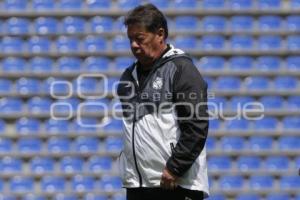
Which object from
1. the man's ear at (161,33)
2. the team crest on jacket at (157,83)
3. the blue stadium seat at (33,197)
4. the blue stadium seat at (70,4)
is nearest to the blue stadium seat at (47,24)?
the blue stadium seat at (70,4)

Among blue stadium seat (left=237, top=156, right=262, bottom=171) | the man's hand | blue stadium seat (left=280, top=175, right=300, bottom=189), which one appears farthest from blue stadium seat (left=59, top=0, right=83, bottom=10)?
the man's hand

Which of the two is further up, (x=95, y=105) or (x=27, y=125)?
(x=95, y=105)

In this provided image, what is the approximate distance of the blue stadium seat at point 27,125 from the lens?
7363 mm

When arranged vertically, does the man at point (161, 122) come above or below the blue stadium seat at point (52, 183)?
above

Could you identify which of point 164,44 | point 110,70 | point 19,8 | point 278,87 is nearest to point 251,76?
point 278,87

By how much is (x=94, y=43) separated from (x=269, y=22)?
1.55 metres

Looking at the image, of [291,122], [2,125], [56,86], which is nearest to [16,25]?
[56,86]

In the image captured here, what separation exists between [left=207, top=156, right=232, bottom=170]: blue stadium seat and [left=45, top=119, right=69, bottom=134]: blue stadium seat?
49.2 inches

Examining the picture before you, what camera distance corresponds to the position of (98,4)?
7.65 m

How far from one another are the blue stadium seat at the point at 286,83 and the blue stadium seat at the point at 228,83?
1.10 feet

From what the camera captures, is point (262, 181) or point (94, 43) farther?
point (94, 43)

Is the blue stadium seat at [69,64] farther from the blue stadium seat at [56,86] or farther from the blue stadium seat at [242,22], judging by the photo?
the blue stadium seat at [242,22]

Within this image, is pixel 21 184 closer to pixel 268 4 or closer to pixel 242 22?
pixel 242 22

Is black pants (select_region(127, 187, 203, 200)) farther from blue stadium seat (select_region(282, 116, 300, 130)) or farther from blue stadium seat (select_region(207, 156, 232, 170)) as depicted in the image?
blue stadium seat (select_region(282, 116, 300, 130))
